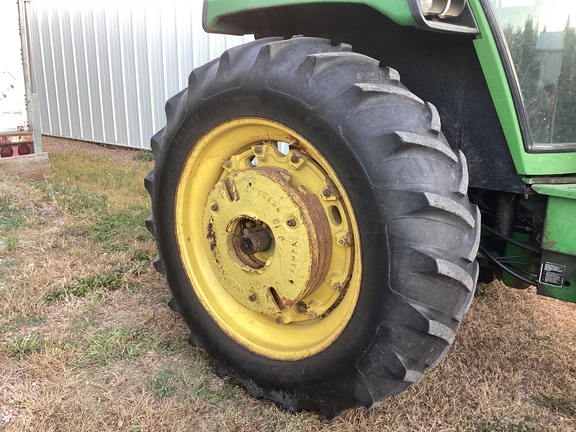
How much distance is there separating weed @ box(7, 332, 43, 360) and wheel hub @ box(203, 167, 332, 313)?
36.6 inches

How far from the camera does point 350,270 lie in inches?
74.0

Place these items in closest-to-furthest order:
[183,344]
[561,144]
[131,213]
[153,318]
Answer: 1. [561,144]
2. [183,344]
3. [153,318]
4. [131,213]

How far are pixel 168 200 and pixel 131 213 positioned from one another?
2.33m

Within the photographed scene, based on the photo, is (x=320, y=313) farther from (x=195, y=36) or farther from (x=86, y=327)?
(x=195, y=36)

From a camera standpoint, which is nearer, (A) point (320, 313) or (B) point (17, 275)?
(A) point (320, 313)

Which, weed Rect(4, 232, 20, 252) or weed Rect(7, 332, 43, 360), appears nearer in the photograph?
weed Rect(7, 332, 43, 360)

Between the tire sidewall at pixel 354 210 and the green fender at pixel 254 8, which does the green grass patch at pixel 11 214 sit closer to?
the tire sidewall at pixel 354 210

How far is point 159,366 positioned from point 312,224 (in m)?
1.03

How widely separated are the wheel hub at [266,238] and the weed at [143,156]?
5.54 m

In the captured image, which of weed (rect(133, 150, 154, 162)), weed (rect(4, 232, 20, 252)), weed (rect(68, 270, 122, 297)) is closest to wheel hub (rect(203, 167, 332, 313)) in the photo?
weed (rect(68, 270, 122, 297))

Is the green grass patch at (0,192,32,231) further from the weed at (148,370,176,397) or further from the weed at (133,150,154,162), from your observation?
the weed at (133,150,154,162)

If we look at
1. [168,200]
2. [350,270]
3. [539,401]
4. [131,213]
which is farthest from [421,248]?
[131,213]

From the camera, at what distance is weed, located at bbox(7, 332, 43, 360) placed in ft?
7.72

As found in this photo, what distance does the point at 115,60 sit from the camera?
26.2 feet
